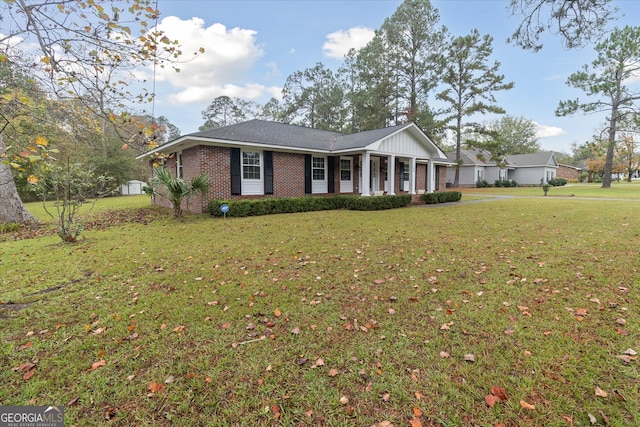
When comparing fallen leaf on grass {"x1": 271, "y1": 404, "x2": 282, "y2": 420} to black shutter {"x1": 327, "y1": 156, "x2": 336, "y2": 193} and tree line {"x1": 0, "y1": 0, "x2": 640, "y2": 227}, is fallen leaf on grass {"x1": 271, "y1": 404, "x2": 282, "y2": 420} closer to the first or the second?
tree line {"x1": 0, "y1": 0, "x2": 640, "y2": 227}

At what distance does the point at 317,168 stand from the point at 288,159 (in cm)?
197

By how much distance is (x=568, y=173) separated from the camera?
153ft

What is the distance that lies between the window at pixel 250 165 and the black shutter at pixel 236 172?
1.04ft

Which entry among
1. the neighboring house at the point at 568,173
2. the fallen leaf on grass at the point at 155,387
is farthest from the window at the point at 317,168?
the neighboring house at the point at 568,173

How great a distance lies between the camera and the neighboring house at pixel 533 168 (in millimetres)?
37844

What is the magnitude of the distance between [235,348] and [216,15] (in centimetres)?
796

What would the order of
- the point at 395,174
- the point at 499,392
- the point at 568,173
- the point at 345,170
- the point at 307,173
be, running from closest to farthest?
the point at 499,392 < the point at 307,173 < the point at 345,170 < the point at 395,174 < the point at 568,173

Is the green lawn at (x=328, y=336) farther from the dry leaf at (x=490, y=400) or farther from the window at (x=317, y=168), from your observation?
the window at (x=317, y=168)

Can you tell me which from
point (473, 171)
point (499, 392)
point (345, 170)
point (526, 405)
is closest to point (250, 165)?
point (345, 170)

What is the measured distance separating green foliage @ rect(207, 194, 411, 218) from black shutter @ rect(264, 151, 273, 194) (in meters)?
1.19

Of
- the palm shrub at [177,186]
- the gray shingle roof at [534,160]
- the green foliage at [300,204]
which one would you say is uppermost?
the gray shingle roof at [534,160]

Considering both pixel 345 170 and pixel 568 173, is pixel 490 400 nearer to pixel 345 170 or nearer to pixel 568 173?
pixel 345 170

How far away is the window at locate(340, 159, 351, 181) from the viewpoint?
1605 centimetres

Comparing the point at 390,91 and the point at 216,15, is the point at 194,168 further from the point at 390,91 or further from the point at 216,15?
the point at 390,91
